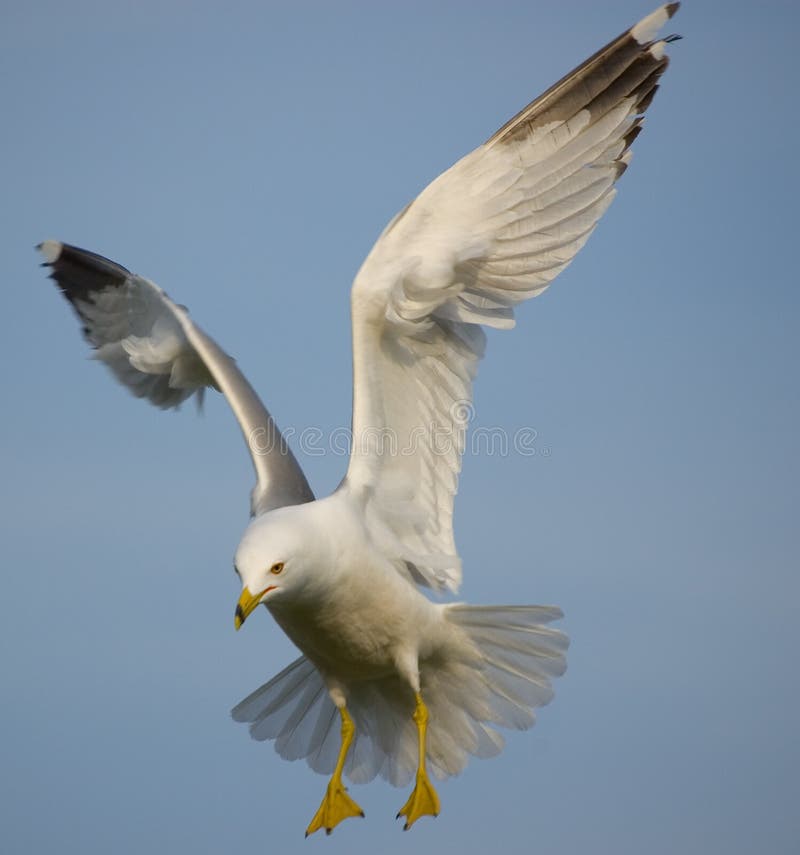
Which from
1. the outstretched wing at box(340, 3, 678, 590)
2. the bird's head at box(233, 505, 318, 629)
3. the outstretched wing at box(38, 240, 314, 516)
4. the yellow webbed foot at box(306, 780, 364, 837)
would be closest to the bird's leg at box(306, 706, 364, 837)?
the yellow webbed foot at box(306, 780, 364, 837)

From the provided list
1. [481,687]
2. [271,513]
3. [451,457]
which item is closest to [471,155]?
[451,457]

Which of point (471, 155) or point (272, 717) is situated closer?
point (471, 155)

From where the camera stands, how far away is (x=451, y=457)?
8570 mm

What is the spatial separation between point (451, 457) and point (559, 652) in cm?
118

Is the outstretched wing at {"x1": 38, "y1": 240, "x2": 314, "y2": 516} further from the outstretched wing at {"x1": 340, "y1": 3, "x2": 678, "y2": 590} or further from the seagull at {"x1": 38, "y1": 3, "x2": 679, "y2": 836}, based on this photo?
the outstretched wing at {"x1": 340, "y1": 3, "x2": 678, "y2": 590}

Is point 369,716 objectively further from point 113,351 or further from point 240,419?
point 113,351

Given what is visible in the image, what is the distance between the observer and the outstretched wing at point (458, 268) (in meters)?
7.97

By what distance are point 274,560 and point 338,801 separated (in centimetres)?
198

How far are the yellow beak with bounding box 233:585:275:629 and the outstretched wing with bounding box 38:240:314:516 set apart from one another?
52.3 inches

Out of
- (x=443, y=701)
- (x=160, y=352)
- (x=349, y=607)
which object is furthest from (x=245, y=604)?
(x=160, y=352)

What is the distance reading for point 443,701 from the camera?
873cm

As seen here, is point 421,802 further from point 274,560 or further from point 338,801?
point 274,560

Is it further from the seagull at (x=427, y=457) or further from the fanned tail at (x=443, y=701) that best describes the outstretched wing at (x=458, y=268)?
the fanned tail at (x=443, y=701)

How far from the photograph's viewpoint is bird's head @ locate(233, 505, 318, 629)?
6.79 metres
